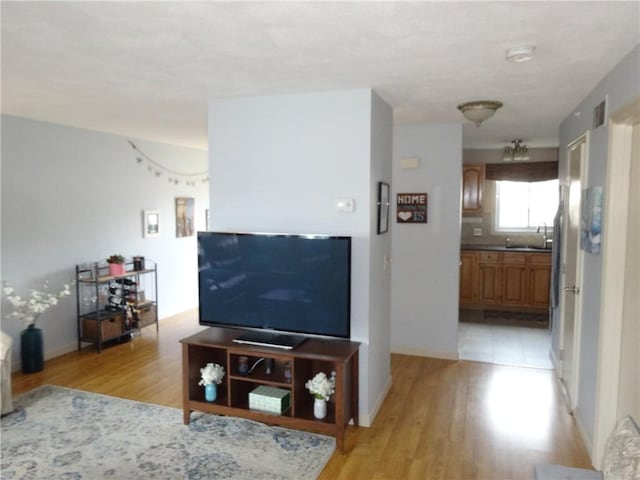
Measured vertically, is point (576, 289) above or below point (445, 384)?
above

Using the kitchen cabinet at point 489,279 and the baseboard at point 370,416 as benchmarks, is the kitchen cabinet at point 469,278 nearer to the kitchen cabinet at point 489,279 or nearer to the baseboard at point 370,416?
the kitchen cabinet at point 489,279

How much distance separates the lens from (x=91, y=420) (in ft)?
11.1

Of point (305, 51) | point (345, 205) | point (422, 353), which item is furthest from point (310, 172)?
point (422, 353)

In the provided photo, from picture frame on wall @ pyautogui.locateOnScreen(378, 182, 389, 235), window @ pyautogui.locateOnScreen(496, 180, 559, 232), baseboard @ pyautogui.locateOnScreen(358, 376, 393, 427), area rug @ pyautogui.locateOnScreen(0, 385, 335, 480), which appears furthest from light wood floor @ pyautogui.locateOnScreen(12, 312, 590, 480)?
window @ pyautogui.locateOnScreen(496, 180, 559, 232)

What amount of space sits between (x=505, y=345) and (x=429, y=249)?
4.93 ft

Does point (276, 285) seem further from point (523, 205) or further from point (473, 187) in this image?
point (523, 205)

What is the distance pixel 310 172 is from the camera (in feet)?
11.0

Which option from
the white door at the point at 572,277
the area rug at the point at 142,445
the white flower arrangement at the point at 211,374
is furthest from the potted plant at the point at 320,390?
the white door at the point at 572,277

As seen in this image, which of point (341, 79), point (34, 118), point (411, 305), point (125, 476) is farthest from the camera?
point (411, 305)

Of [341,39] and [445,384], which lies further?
[445,384]

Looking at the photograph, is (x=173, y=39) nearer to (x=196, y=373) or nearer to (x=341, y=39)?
(x=341, y=39)

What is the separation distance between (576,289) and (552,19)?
7.05 feet

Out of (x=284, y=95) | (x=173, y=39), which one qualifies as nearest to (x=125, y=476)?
(x=173, y=39)

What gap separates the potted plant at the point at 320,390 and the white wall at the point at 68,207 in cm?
302
